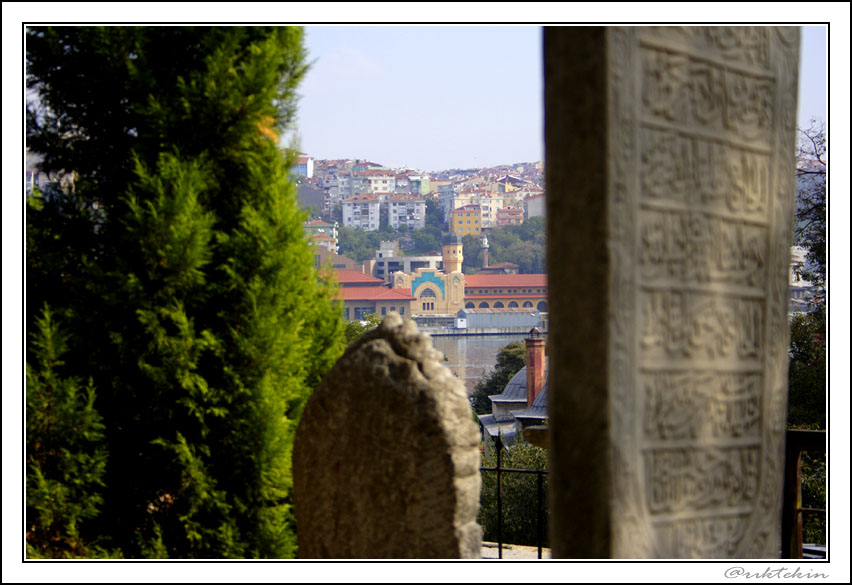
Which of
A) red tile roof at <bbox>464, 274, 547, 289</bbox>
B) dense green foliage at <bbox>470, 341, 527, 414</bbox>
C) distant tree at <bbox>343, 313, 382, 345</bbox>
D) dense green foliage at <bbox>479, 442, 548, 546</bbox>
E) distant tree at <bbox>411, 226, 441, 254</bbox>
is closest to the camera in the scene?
dense green foliage at <bbox>479, 442, 548, 546</bbox>

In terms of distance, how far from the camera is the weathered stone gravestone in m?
4.13

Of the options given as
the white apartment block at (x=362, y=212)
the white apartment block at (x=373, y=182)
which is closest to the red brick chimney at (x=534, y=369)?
the white apartment block at (x=362, y=212)

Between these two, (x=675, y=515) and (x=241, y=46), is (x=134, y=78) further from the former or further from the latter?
(x=675, y=515)

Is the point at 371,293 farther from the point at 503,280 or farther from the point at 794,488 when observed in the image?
the point at 794,488

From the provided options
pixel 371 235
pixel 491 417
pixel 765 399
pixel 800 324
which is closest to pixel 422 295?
pixel 371 235

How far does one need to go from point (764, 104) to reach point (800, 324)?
9.56 m

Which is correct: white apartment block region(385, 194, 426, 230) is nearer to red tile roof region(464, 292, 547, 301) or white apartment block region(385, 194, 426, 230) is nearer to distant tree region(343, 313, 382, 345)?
red tile roof region(464, 292, 547, 301)

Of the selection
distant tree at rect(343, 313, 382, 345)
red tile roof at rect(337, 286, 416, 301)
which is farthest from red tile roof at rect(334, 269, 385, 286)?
distant tree at rect(343, 313, 382, 345)

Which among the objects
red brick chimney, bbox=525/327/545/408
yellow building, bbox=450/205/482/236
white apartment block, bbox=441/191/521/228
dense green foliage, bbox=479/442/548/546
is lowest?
dense green foliage, bbox=479/442/548/546

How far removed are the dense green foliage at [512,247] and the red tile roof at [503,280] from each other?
0.29 m

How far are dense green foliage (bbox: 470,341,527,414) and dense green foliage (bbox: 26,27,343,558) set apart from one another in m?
25.0

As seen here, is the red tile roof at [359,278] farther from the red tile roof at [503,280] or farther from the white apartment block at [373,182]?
the white apartment block at [373,182]

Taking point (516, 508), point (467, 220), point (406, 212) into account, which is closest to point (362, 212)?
point (406, 212)

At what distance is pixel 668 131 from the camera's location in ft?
9.02
